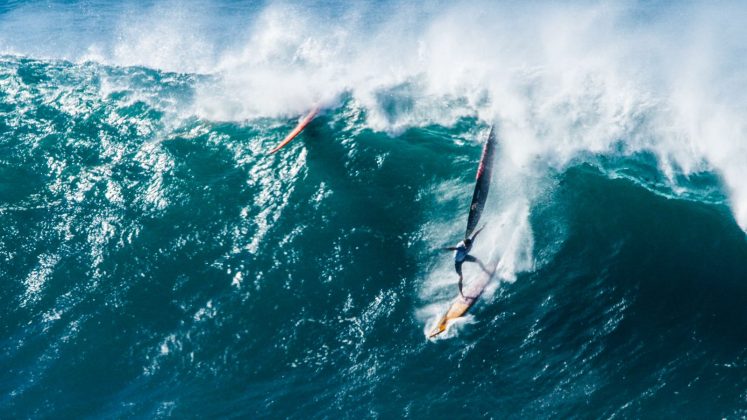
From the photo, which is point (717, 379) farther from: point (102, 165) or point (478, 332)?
point (102, 165)

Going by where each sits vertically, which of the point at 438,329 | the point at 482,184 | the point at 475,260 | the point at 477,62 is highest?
the point at 477,62

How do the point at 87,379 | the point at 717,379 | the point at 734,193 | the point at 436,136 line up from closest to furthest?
1. the point at 717,379
2. the point at 87,379
3. the point at 734,193
4. the point at 436,136

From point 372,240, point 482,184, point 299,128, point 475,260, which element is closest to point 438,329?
point 475,260

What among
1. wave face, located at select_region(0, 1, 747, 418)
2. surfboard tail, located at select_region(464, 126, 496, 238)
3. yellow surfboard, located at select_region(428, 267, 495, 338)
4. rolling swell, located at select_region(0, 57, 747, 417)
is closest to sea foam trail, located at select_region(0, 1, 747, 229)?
wave face, located at select_region(0, 1, 747, 418)

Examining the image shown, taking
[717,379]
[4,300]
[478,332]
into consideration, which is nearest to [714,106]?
[717,379]

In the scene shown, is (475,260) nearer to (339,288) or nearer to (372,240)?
(372,240)

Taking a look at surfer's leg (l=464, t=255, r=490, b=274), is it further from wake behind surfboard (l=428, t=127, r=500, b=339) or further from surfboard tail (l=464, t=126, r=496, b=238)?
surfboard tail (l=464, t=126, r=496, b=238)
